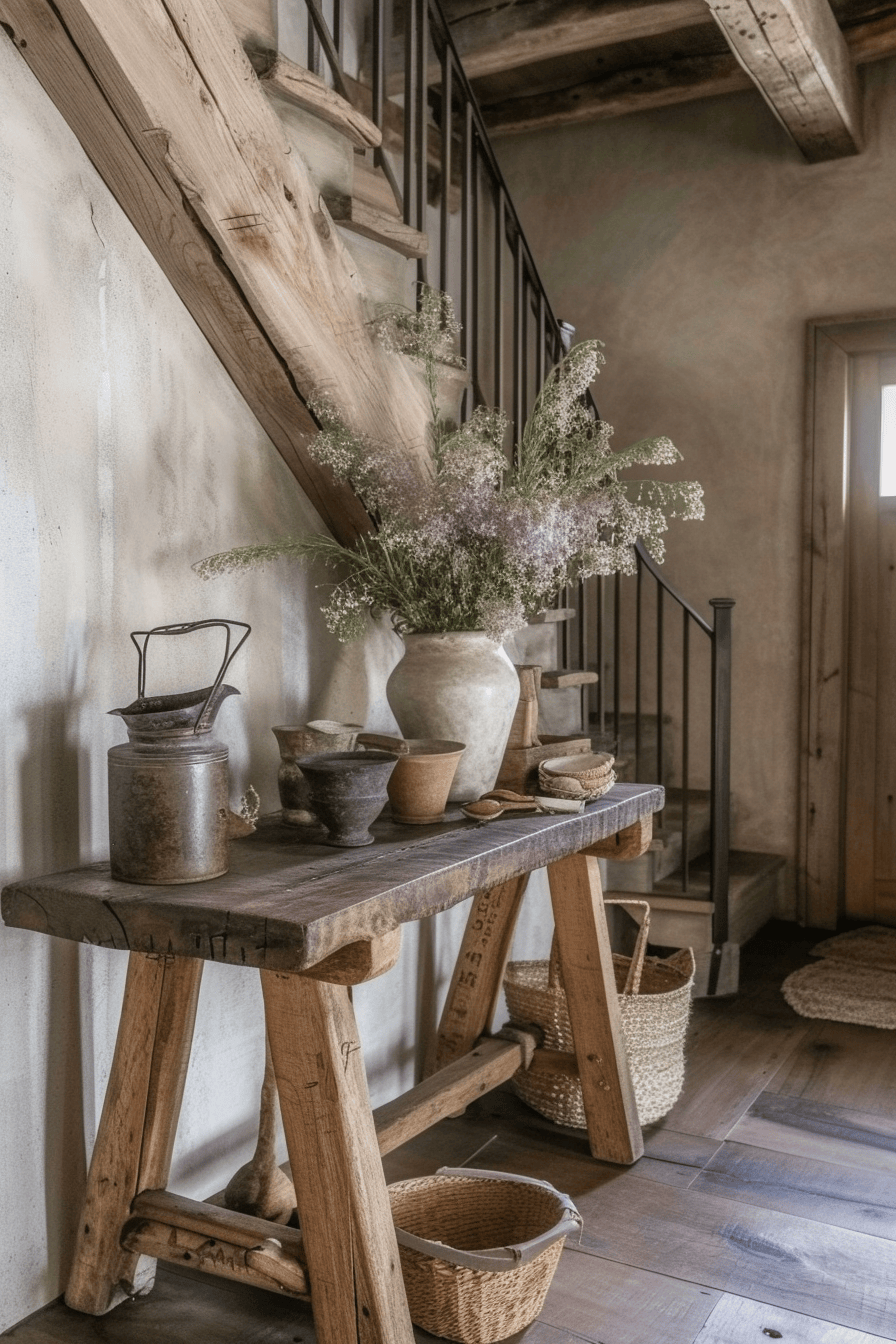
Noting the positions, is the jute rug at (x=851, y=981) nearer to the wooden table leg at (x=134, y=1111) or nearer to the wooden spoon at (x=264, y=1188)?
the wooden spoon at (x=264, y=1188)

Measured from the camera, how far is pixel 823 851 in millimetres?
4230

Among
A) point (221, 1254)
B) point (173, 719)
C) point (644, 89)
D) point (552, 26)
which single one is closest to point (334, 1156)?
point (221, 1254)

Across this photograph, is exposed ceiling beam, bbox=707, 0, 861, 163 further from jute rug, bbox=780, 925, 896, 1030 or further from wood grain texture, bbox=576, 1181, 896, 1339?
wood grain texture, bbox=576, 1181, 896, 1339

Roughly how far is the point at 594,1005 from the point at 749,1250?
55 cm

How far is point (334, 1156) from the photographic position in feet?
5.10

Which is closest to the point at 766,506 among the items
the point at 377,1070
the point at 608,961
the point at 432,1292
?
the point at 608,961

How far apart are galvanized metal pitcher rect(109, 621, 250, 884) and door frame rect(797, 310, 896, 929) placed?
3.04 meters

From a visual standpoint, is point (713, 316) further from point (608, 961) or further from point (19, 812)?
point (19, 812)

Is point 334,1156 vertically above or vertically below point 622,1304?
above

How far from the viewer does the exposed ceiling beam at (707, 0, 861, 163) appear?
3.10 meters

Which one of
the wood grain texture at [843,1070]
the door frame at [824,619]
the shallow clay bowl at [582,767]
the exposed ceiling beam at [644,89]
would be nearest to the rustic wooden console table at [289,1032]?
the shallow clay bowl at [582,767]

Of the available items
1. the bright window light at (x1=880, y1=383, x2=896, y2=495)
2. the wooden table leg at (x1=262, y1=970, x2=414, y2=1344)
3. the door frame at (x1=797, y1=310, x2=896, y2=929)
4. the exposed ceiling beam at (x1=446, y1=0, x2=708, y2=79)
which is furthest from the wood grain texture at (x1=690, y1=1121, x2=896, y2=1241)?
the exposed ceiling beam at (x1=446, y1=0, x2=708, y2=79)

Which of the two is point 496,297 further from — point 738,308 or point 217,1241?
point 217,1241

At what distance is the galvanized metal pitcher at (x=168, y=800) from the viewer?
5.31 feet
